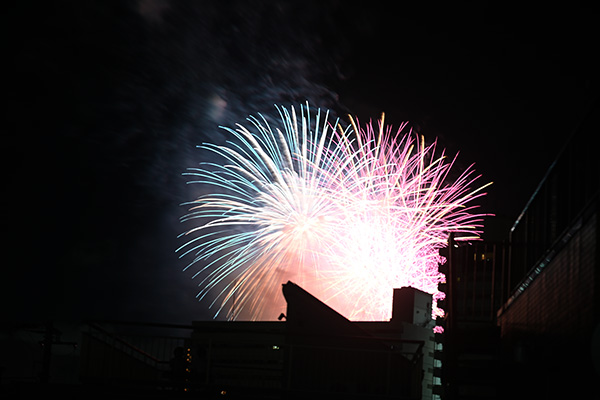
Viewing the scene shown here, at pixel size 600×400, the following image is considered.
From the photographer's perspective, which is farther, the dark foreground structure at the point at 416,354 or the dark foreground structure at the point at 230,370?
the dark foreground structure at the point at 230,370

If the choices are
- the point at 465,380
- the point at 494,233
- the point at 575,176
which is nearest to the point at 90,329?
the point at 465,380

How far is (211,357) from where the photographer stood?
13539 millimetres

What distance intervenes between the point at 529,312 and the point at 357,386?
4.00m

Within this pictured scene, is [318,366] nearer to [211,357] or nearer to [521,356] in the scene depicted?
[211,357]

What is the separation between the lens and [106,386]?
44.0 feet

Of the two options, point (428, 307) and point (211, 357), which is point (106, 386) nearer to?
point (211, 357)

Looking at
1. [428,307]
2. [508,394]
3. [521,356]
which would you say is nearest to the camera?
[521,356]

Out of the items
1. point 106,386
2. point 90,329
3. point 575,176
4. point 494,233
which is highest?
point 494,233

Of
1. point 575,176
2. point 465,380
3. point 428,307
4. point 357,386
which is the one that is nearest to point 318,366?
point 357,386

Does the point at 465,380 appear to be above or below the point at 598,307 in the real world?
below

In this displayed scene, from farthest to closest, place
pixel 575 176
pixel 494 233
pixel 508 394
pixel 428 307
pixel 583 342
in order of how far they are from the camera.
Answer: pixel 494 233 → pixel 428 307 → pixel 508 394 → pixel 575 176 → pixel 583 342

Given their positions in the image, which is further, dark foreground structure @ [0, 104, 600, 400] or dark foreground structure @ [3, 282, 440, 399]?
dark foreground structure @ [3, 282, 440, 399]

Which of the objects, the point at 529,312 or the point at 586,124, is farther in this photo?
the point at 529,312

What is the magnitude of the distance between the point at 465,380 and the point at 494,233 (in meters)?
37.4
